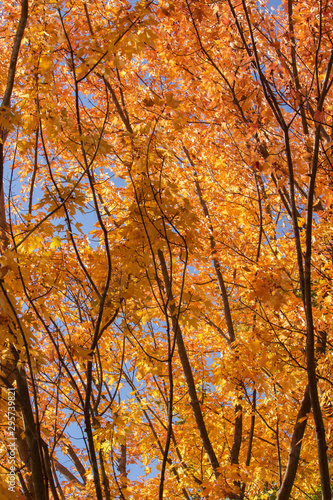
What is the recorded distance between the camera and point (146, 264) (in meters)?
2.39

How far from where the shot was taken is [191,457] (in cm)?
512

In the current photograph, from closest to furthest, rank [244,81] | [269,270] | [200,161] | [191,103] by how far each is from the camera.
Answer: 1. [269,270]
2. [244,81]
3. [191,103]
4. [200,161]

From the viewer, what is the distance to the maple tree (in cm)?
215

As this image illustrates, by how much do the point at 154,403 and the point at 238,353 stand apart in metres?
2.63

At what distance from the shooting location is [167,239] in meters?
2.12

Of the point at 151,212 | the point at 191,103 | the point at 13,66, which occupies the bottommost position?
the point at 151,212

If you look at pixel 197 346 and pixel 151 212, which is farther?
pixel 197 346

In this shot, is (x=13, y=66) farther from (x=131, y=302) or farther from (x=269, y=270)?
(x=269, y=270)

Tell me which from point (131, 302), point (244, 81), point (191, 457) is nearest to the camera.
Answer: point (131, 302)

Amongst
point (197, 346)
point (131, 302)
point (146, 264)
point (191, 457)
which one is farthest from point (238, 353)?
point (197, 346)

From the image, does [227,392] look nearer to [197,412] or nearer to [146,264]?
[197,412]

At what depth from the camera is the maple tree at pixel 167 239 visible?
84.6 inches

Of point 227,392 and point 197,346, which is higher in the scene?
point 197,346

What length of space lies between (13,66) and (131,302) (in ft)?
5.48
